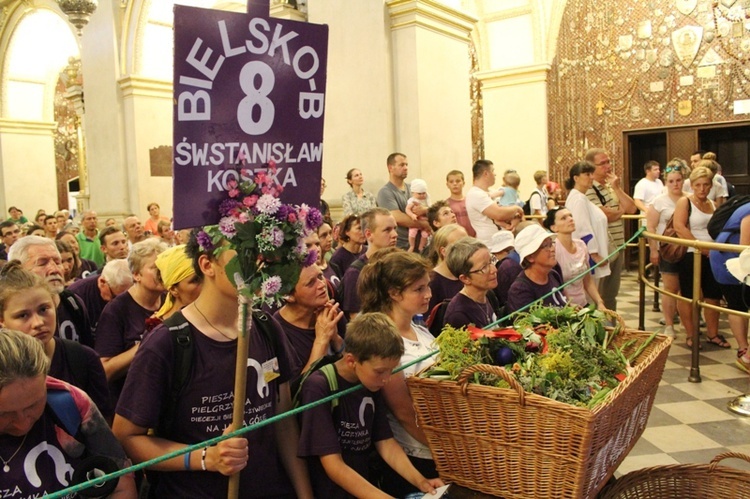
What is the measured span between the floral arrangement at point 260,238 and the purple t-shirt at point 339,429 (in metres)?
0.55

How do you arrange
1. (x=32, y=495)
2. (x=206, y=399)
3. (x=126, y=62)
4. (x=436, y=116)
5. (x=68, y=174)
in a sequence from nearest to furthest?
(x=32, y=495), (x=206, y=399), (x=436, y=116), (x=126, y=62), (x=68, y=174)

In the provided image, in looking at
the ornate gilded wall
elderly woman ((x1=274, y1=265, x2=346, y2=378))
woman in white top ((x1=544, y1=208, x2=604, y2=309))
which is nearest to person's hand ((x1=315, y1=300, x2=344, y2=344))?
elderly woman ((x1=274, y1=265, x2=346, y2=378))

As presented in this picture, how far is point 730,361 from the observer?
20.6 ft

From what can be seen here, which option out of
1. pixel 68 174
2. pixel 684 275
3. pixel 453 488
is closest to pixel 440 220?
pixel 684 275

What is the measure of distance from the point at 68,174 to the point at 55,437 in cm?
2352

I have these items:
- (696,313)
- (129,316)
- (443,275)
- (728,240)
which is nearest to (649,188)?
(728,240)

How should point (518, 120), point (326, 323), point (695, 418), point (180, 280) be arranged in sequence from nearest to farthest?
1. point (326, 323)
2. point (180, 280)
3. point (695, 418)
4. point (518, 120)

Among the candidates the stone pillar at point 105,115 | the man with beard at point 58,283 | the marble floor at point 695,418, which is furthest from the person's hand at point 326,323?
the stone pillar at point 105,115

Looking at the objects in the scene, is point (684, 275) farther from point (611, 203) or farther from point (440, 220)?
point (440, 220)

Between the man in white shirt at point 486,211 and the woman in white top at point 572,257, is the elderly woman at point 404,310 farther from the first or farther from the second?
the man in white shirt at point 486,211

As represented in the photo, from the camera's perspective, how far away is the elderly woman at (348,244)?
545 centimetres

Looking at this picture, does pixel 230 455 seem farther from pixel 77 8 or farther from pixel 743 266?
pixel 77 8

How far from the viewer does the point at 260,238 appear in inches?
77.9

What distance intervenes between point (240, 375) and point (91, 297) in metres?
2.79
